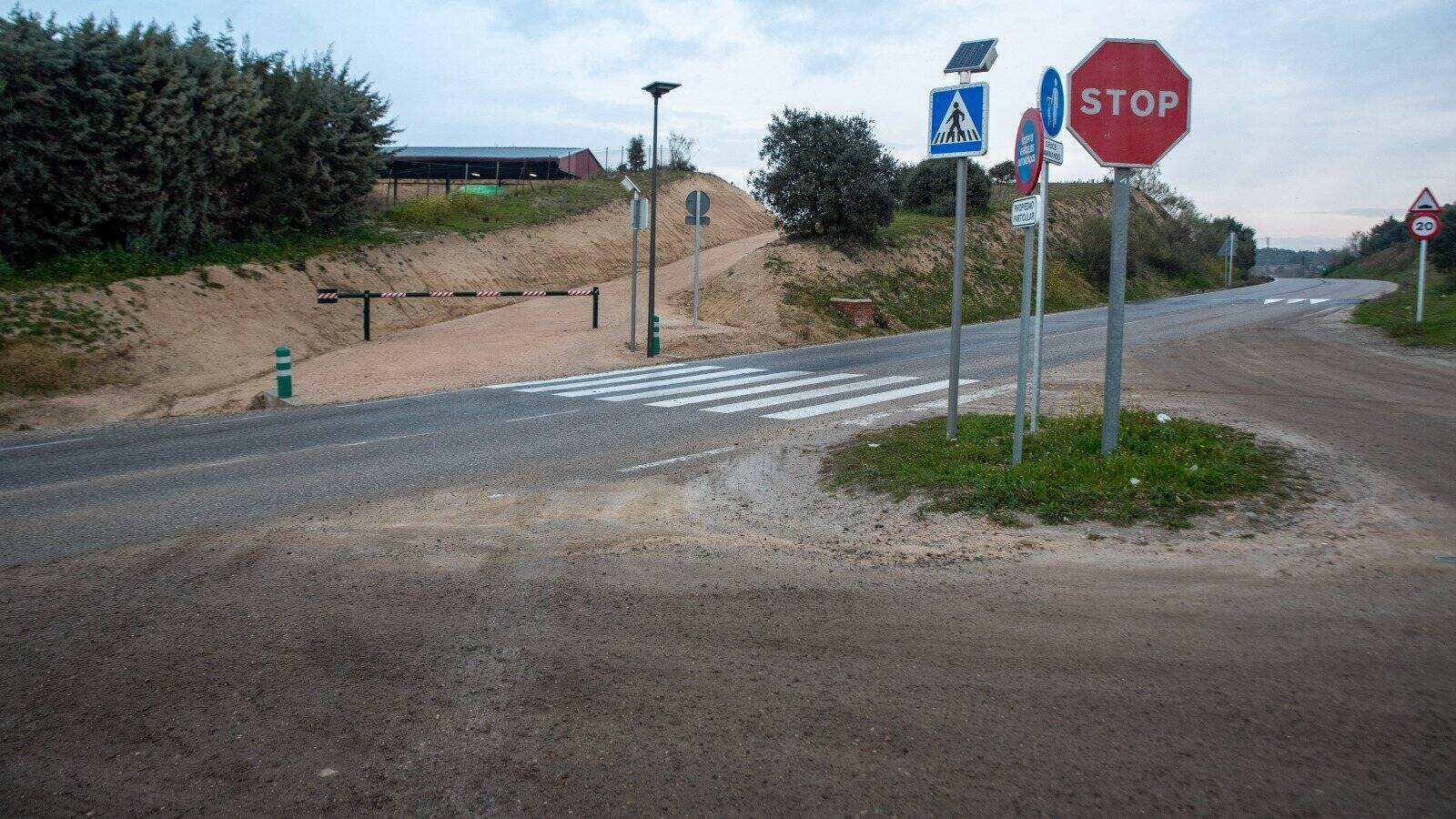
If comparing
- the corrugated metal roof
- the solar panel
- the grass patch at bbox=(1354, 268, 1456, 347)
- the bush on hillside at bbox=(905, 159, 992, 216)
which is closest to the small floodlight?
the solar panel

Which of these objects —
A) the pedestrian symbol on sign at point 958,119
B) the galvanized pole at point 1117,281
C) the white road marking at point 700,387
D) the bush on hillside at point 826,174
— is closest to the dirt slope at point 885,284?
the bush on hillside at point 826,174

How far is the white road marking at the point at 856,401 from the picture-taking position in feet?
41.9

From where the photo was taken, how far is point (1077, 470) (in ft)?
25.1

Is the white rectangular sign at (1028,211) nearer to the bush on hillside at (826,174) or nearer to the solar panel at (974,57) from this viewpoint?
the solar panel at (974,57)

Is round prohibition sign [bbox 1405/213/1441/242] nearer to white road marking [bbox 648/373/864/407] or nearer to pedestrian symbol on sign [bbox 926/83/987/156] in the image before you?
white road marking [bbox 648/373/864/407]

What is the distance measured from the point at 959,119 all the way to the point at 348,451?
698cm

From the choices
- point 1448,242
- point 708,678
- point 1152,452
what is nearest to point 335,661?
point 708,678

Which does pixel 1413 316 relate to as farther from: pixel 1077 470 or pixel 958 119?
pixel 1077 470

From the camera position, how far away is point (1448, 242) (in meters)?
35.7

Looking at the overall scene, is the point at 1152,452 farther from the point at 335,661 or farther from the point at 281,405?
the point at 281,405

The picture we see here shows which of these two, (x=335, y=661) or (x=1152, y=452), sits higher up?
(x=1152, y=452)

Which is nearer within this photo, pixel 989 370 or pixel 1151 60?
pixel 1151 60

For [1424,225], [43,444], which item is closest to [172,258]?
[43,444]

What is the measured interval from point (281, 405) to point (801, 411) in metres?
7.62
